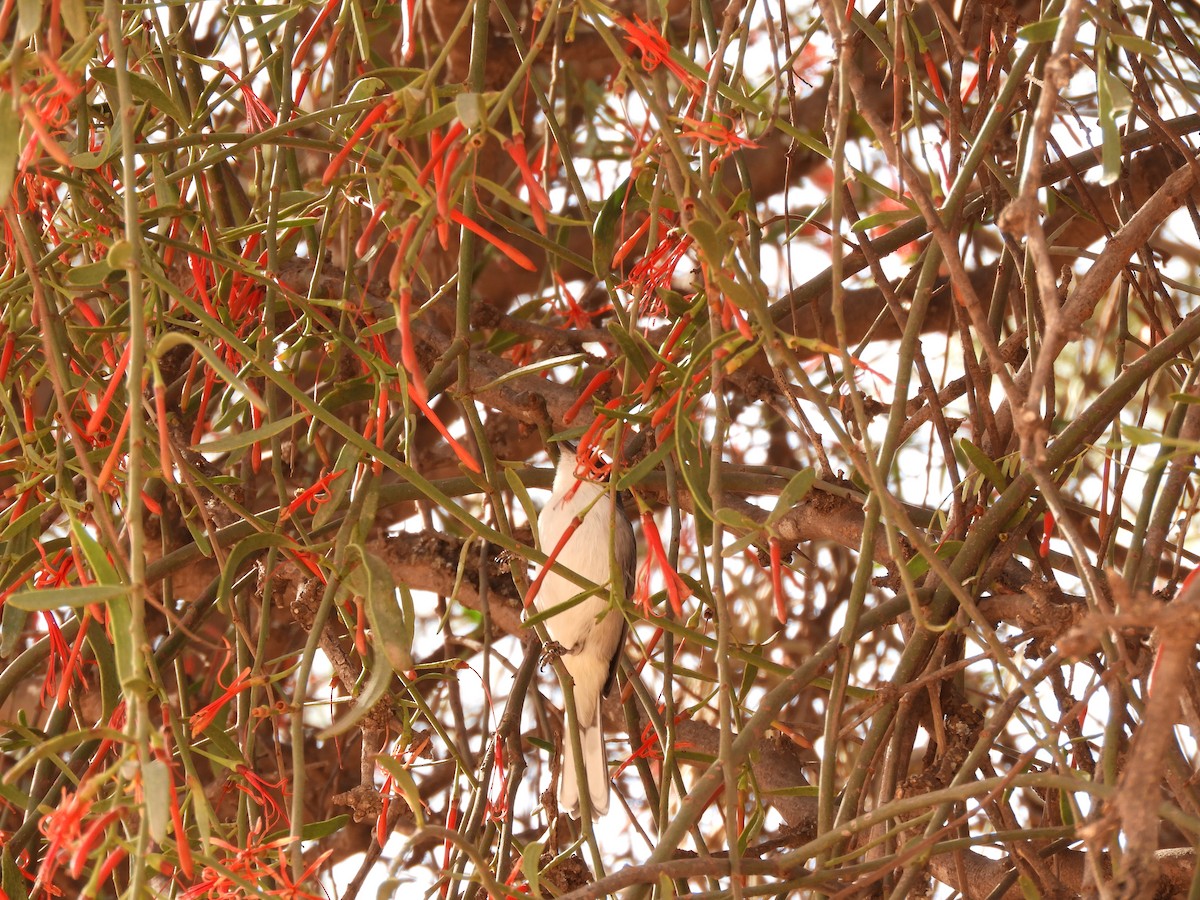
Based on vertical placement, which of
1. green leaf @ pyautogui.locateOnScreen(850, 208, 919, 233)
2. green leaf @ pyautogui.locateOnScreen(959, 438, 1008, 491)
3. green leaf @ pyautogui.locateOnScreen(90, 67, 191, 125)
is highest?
green leaf @ pyautogui.locateOnScreen(90, 67, 191, 125)

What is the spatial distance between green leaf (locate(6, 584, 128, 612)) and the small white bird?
140 cm

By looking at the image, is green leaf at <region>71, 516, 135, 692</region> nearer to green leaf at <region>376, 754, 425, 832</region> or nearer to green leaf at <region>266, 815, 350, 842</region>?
green leaf at <region>376, 754, 425, 832</region>

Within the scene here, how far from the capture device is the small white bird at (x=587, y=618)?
235 centimetres

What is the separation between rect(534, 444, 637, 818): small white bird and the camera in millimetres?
2352

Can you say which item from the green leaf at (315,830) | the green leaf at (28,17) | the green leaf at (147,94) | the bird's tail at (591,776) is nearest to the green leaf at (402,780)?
the green leaf at (315,830)

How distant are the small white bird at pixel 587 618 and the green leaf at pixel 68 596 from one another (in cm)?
140

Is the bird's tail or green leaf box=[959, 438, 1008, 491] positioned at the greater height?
green leaf box=[959, 438, 1008, 491]

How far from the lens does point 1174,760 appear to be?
116 cm

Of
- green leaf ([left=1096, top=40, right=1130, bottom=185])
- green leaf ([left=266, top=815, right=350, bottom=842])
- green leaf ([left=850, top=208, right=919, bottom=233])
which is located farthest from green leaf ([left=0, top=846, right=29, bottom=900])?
green leaf ([left=1096, top=40, right=1130, bottom=185])

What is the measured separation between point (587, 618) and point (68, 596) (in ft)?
6.95

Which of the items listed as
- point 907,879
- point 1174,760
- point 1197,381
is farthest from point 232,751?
point 1197,381

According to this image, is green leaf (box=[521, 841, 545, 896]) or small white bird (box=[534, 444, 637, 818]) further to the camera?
small white bird (box=[534, 444, 637, 818])

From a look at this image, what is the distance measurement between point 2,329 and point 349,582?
2.39 feet

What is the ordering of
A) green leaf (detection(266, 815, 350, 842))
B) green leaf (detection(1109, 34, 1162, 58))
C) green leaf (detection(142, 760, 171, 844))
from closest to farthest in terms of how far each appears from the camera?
green leaf (detection(142, 760, 171, 844))
green leaf (detection(1109, 34, 1162, 58))
green leaf (detection(266, 815, 350, 842))
